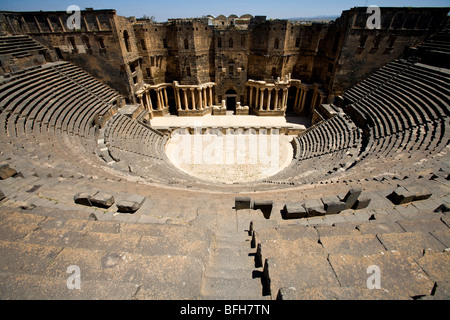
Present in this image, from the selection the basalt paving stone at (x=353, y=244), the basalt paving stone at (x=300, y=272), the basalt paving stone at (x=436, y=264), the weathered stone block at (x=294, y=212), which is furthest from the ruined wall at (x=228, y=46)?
the basalt paving stone at (x=300, y=272)

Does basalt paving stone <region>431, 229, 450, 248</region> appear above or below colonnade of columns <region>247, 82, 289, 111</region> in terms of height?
above

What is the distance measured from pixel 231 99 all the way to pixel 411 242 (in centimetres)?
2514

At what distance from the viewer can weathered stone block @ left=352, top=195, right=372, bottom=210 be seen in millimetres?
6728

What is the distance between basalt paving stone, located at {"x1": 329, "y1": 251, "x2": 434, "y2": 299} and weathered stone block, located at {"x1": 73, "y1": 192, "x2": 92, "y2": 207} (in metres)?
6.67

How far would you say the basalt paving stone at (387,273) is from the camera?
10.8 feet

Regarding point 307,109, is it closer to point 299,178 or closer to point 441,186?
point 299,178

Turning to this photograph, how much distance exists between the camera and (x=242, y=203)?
22.7 ft

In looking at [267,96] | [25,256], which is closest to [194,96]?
[267,96]

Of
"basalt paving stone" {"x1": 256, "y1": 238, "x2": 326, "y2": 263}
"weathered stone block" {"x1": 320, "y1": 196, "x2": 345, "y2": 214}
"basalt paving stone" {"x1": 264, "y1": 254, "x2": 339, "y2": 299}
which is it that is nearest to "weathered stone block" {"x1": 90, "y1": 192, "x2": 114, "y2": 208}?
"basalt paving stone" {"x1": 256, "y1": 238, "x2": 326, "y2": 263}

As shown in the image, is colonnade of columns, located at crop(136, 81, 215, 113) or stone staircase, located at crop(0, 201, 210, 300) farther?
colonnade of columns, located at crop(136, 81, 215, 113)

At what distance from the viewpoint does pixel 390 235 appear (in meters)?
4.56

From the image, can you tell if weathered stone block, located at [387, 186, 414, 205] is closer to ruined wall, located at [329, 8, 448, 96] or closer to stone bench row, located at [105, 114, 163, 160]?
stone bench row, located at [105, 114, 163, 160]

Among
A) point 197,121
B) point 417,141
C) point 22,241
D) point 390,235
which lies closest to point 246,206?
point 390,235

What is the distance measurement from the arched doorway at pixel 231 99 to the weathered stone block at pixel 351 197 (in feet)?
70.8
